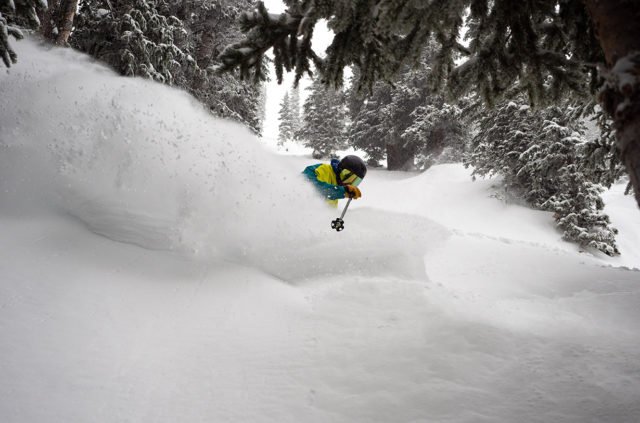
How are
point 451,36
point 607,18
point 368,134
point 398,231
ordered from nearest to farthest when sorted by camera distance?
point 607,18
point 451,36
point 398,231
point 368,134

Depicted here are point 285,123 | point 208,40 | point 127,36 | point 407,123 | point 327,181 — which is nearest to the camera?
point 327,181

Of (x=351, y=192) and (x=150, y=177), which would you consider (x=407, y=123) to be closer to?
(x=351, y=192)

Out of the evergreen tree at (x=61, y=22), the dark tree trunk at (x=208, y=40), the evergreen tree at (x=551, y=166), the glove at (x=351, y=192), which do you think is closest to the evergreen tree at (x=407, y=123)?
the evergreen tree at (x=551, y=166)

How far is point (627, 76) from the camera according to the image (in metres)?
1.54

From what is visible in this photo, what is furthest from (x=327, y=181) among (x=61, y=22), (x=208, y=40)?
(x=208, y=40)

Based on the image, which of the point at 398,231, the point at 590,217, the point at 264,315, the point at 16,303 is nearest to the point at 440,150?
the point at 590,217

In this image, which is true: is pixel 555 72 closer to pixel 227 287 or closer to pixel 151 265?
pixel 227 287

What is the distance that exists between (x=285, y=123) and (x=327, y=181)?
160 feet

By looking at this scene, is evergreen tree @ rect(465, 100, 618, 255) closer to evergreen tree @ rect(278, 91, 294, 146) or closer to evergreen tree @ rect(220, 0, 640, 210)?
evergreen tree @ rect(220, 0, 640, 210)

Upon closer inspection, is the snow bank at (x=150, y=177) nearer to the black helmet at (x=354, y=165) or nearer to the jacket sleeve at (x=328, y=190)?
the jacket sleeve at (x=328, y=190)

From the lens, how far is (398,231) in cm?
673

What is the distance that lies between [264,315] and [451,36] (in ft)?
11.0

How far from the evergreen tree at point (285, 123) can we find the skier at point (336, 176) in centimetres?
4658

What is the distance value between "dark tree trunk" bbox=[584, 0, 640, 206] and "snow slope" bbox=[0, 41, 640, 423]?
1651 mm
